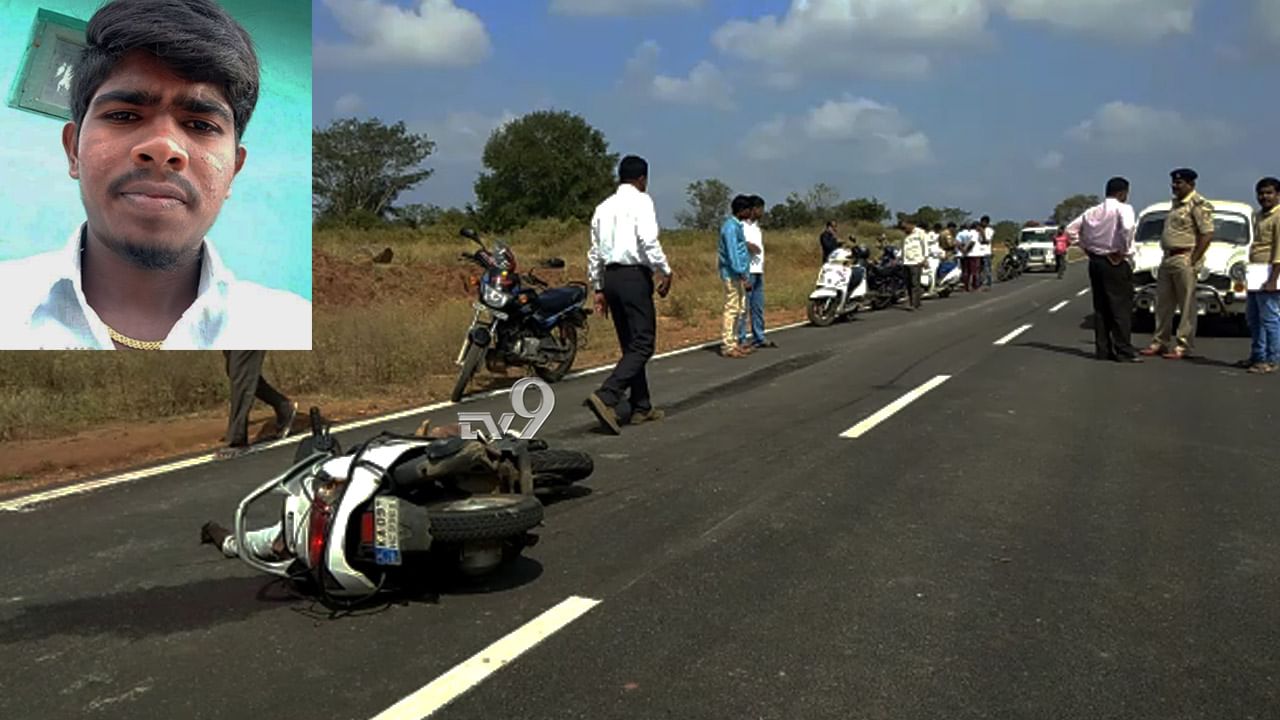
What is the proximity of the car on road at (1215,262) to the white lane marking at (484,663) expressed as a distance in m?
12.2

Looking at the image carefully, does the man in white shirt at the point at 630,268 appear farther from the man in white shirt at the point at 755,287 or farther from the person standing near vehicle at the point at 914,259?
the person standing near vehicle at the point at 914,259

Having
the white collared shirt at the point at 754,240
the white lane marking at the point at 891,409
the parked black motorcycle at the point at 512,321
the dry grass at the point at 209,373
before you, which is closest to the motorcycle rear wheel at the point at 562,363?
the parked black motorcycle at the point at 512,321

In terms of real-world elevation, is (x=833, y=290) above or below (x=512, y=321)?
above

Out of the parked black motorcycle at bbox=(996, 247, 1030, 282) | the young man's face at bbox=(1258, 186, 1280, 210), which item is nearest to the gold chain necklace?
the young man's face at bbox=(1258, 186, 1280, 210)

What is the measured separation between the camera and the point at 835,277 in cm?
1762

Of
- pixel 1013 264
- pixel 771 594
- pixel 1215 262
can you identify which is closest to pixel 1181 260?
pixel 1215 262

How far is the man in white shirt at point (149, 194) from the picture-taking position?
29.6ft

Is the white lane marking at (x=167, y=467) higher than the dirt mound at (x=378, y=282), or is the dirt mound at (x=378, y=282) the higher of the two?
the dirt mound at (x=378, y=282)

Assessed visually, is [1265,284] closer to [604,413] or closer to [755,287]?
[755,287]

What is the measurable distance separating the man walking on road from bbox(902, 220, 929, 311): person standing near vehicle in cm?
1528

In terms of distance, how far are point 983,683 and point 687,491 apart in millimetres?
2756

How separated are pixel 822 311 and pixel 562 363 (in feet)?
24.9

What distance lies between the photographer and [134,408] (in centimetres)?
997

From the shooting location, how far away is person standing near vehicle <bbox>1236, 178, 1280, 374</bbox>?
10.5m
